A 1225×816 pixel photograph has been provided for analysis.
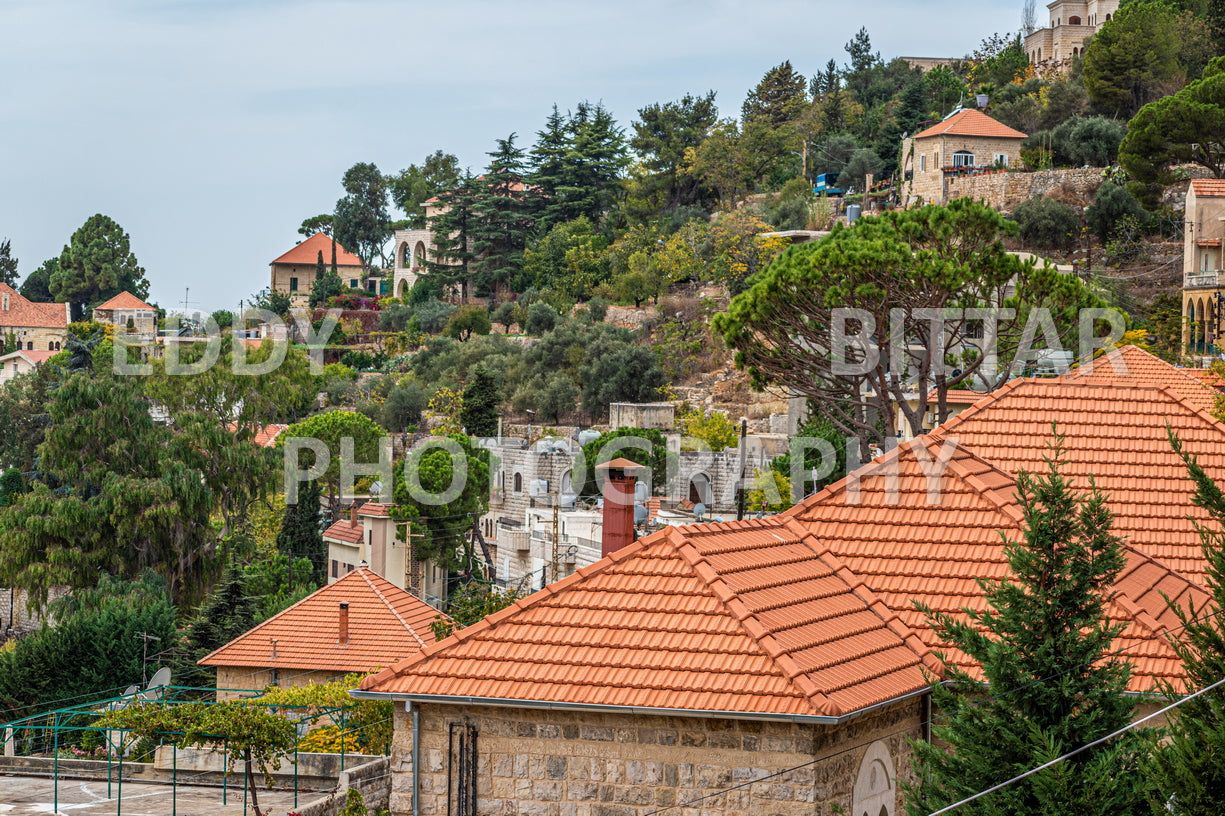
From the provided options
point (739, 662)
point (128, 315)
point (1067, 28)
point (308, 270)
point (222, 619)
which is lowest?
point (222, 619)

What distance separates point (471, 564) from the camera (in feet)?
125

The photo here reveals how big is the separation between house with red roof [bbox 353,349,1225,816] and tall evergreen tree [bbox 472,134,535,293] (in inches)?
2683

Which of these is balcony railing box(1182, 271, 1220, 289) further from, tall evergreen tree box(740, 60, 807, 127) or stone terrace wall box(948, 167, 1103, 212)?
tall evergreen tree box(740, 60, 807, 127)

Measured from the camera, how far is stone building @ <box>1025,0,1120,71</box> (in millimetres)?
75188

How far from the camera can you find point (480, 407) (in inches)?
2085

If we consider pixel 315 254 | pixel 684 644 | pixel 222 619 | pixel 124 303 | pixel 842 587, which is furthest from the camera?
pixel 315 254

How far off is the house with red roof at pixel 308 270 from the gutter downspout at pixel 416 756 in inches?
3445

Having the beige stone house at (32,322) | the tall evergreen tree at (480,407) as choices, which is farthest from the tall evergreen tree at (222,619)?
the beige stone house at (32,322)

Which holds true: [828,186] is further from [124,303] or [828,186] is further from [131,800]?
[131,800]

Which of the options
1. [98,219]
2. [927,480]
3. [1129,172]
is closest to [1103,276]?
[1129,172]

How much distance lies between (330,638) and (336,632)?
0.18 m

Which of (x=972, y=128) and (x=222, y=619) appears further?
(x=972, y=128)

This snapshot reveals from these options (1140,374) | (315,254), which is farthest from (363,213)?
(1140,374)

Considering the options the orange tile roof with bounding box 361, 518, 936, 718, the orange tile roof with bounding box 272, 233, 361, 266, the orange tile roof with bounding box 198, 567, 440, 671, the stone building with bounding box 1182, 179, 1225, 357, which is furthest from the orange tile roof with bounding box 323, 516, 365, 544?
the orange tile roof with bounding box 272, 233, 361, 266
